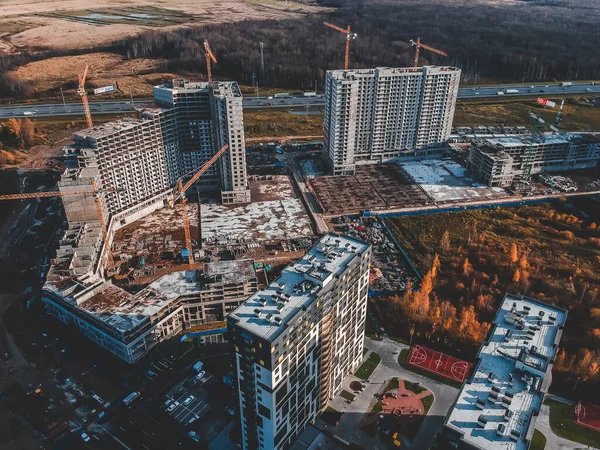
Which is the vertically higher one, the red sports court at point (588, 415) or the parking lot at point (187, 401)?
the red sports court at point (588, 415)

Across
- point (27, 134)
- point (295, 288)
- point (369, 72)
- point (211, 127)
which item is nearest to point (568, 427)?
point (295, 288)

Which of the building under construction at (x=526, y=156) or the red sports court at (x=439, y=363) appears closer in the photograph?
the red sports court at (x=439, y=363)

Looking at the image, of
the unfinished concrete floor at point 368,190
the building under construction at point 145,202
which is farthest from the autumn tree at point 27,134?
the unfinished concrete floor at point 368,190

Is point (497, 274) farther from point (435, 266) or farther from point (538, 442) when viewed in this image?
point (538, 442)

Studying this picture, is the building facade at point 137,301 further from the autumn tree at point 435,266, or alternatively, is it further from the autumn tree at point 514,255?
the autumn tree at point 514,255

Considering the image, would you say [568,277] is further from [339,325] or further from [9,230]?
[9,230]

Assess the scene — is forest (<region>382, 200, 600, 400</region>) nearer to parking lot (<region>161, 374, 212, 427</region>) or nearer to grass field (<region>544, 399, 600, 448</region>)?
grass field (<region>544, 399, 600, 448</region>)

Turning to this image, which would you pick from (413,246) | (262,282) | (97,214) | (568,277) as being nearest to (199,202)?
(97,214)

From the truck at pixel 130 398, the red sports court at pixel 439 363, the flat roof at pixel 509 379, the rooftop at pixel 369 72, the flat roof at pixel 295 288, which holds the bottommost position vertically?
the truck at pixel 130 398
